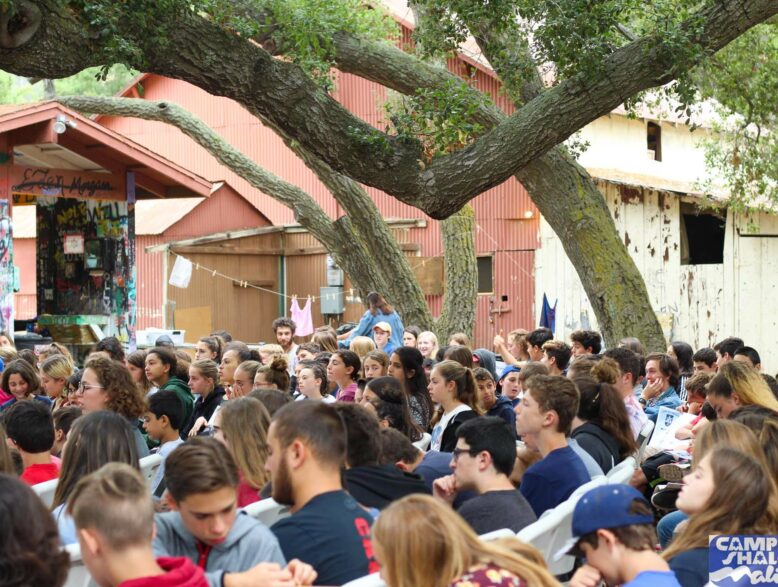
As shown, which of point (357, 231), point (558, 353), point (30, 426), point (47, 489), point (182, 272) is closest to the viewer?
point (47, 489)

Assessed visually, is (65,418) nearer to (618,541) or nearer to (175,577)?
(175,577)

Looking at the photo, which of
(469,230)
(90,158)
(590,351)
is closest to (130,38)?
(590,351)

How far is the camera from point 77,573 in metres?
4.51

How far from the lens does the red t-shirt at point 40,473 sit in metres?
6.57

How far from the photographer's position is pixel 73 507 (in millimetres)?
3707

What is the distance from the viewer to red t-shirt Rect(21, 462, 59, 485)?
21.6ft

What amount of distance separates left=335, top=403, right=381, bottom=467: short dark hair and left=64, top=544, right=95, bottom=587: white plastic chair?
137 cm

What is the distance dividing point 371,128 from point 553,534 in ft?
20.0

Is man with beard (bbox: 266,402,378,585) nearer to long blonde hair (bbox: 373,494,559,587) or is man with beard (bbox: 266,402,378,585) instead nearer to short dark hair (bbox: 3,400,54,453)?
long blonde hair (bbox: 373,494,559,587)

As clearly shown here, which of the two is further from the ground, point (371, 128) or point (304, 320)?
point (371, 128)

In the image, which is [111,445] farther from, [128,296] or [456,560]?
[128,296]

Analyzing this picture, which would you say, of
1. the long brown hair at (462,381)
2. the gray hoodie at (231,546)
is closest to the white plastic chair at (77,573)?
the gray hoodie at (231,546)

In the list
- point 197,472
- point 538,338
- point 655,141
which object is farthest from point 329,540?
point 655,141

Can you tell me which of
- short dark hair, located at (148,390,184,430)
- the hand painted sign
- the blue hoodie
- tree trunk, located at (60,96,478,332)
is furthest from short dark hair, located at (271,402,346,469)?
the hand painted sign
